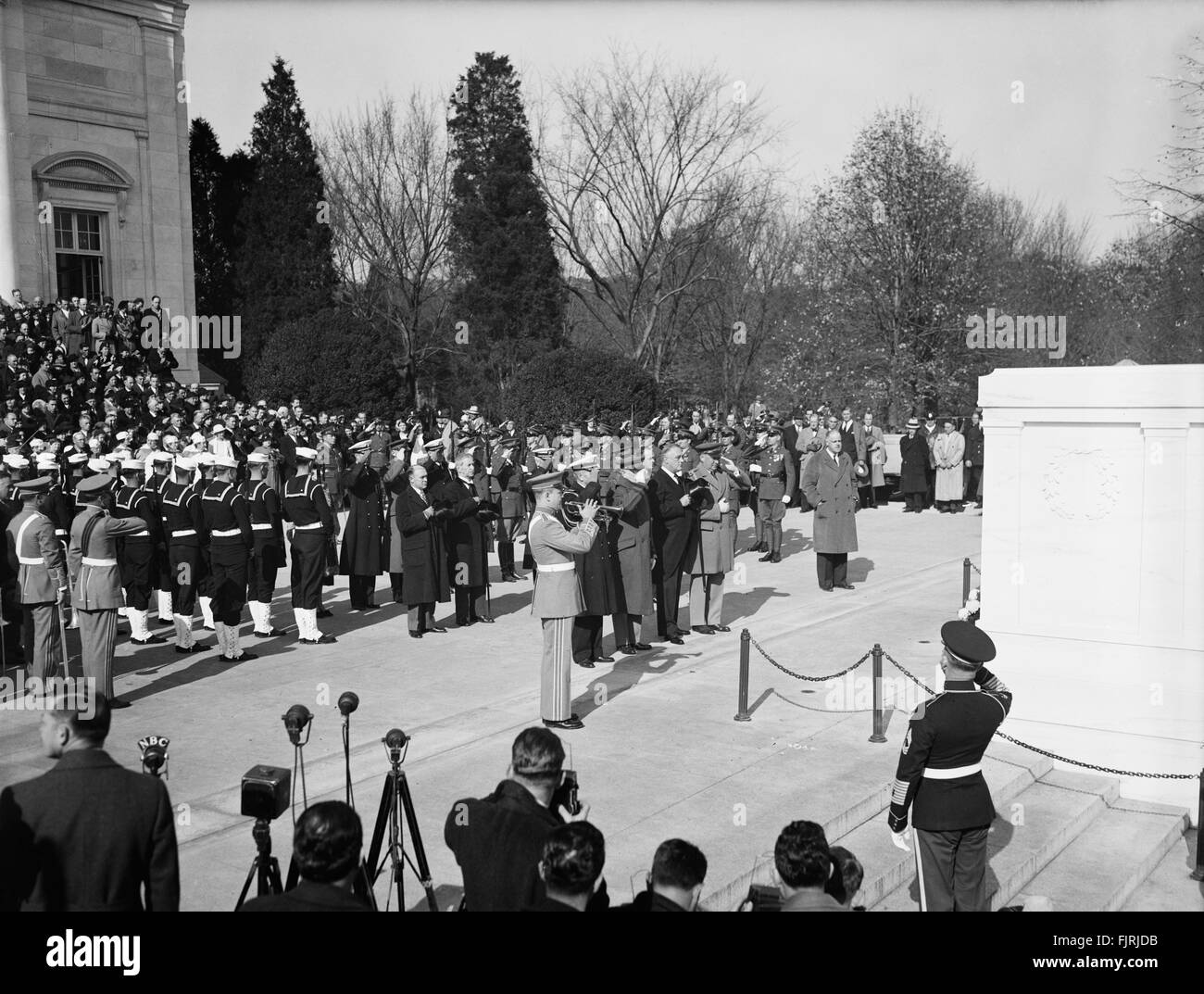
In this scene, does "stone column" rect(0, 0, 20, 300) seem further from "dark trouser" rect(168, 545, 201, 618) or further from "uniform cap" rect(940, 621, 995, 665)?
"uniform cap" rect(940, 621, 995, 665)

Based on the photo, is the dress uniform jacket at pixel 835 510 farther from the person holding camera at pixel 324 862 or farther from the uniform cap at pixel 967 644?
the person holding camera at pixel 324 862

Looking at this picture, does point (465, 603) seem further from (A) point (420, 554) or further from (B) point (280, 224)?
(B) point (280, 224)

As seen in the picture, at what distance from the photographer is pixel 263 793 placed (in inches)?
207

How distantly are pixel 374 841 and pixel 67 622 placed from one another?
882cm

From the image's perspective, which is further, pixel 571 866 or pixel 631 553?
pixel 631 553

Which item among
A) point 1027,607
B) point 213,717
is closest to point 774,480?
point 1027,607

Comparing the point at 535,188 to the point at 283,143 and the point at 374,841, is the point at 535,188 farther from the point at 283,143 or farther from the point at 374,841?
the point at 374,841

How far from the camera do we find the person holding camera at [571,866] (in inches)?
161

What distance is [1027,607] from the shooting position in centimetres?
915

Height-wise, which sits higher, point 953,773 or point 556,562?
point 556,562

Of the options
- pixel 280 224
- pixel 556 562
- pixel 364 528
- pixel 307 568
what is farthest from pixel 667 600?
pixel 280 224

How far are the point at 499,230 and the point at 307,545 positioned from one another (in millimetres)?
24293

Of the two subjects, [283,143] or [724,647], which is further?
[283,143]
